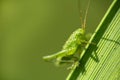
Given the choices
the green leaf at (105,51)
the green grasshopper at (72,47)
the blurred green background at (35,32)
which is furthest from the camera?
the blurred green background at (35,32)

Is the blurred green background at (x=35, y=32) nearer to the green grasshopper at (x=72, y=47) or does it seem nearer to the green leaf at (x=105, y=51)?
the green grasshopper at (x=72, y=47)

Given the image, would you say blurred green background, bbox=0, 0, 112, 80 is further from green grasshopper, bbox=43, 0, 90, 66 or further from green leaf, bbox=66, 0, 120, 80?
green leaf, bbox=66, 0, 120, 80

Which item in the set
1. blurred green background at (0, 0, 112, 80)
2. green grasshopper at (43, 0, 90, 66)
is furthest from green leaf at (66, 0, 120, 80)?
blurred green background at (0, 0, 112, 80)

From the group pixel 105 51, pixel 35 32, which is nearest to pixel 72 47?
pixel 105 51

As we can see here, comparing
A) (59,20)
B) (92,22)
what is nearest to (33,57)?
(59,20)

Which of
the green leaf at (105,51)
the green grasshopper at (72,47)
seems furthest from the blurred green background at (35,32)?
the green leaf at (105,51)

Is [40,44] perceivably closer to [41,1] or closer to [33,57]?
[33,57]

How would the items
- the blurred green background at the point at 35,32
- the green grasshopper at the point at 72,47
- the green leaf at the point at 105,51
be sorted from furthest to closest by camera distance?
the blurred green background at the point at 35,32 → the green grasshopper at the point at 72,47 → the green leaf at the point at 105,51

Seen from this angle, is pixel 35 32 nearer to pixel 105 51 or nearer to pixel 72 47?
pixel 72 47
